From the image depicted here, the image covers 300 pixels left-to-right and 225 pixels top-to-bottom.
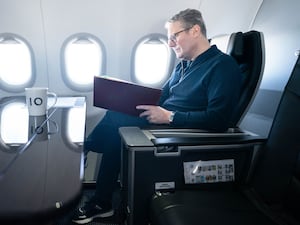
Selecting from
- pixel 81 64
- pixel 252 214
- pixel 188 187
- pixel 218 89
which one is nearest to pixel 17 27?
pixel 81 64

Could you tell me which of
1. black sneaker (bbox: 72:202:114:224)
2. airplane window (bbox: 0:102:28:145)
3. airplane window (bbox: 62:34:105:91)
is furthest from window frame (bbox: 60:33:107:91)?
black sneaker (bbox: 72:202:114:224)

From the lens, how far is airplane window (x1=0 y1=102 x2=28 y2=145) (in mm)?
976

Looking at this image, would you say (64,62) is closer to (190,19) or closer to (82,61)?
(82,61)

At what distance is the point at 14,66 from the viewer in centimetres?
209

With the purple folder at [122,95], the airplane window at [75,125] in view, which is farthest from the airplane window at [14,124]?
the purple folder at [122,95]

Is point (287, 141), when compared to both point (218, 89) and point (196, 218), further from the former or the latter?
point (196, 218)

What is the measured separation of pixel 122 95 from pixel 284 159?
764 millimetres

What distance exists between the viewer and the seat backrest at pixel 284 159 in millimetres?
1074

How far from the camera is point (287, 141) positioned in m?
1.14

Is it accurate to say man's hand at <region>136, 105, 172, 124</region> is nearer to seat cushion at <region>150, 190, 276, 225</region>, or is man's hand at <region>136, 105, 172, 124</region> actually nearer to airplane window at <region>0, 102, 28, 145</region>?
seat cushion at <region>150, 190, 276, 225</region>

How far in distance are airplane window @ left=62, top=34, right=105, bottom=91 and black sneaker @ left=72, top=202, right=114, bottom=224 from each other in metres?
0.90

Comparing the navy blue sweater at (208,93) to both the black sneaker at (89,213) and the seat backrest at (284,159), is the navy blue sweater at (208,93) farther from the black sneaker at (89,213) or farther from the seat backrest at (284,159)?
the black sneaker at (89,213)

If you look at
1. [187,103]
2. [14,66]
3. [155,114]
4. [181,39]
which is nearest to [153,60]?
[181,39]

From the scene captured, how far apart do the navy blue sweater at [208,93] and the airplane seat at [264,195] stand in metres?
0.23
